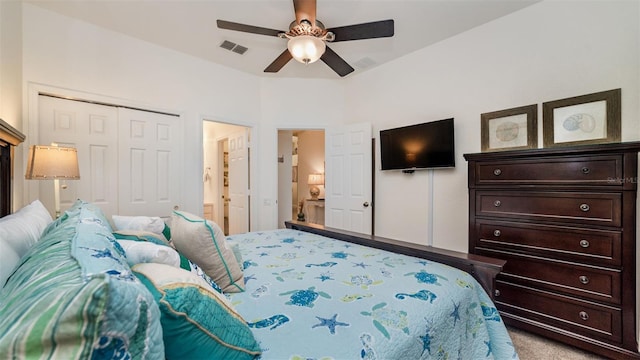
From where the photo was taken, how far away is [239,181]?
4328mm

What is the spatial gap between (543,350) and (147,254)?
2.65 meters

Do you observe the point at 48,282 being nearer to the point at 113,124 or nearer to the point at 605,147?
the point at 605,147

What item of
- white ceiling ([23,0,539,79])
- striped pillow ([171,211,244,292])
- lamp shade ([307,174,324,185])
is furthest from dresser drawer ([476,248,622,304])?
lamp shade ([307,174,324,185])

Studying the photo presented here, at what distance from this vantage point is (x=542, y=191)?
2023 millimetres

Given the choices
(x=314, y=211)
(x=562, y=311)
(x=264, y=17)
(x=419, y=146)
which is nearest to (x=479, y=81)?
(x=419, y=146)

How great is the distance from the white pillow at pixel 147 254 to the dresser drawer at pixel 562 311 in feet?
8.11

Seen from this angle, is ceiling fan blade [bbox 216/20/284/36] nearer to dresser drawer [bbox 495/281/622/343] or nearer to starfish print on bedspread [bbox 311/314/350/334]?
starfish print on bedspread [bbox 311/314/350/334]

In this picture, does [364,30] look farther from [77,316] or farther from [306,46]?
[77,316]

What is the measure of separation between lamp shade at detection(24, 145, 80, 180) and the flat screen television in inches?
124

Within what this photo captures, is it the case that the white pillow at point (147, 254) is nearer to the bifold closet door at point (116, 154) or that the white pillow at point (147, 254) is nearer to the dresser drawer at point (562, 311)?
the bifold closet door at point (116, 154)

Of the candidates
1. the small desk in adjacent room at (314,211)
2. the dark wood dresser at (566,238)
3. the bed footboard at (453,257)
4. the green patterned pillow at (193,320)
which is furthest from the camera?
the small desk in adjacent room at (314,211)

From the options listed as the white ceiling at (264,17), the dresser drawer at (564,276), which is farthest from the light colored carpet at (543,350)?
the white ceiling at (264,17)

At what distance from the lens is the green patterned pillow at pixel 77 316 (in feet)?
1.22

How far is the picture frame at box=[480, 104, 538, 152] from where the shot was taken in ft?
8.05
